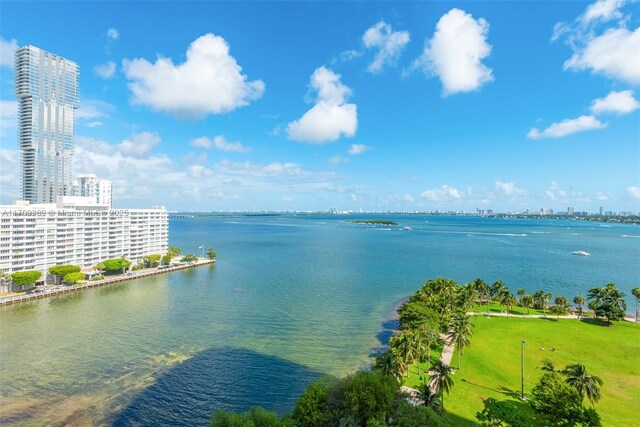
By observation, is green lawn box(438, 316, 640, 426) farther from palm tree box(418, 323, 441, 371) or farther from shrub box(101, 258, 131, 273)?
shrub box(101, 258, 131, 273)

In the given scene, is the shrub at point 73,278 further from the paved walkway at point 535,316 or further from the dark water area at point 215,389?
the paved walkway at point 535,316

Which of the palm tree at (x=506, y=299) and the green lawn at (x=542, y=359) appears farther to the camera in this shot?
the palm tree at (x=506, y=299)

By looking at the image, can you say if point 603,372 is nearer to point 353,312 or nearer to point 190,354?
point 353,312

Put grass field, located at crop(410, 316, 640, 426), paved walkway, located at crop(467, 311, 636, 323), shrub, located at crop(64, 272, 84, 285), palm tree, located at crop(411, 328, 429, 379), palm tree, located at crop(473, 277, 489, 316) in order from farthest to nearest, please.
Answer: shrub, located at crop(64, 272, 84, 285)
palm tree, located at crop(473, 277, 489, 316)
paved walkway, located at crop(467, 311, 636, 323)
palm tree, located at crop(411, 328, 429, 379)
grass field, located at crop(410, 316, 640, 426)

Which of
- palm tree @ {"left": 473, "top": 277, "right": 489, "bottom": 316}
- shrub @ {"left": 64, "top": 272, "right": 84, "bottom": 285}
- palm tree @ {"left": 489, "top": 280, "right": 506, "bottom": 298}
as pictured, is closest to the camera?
palm tree @ {"left": 489, "top": 280, "right": 506, "bottom": 298}

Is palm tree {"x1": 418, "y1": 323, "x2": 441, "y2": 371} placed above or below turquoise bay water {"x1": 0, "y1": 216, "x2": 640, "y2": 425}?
above

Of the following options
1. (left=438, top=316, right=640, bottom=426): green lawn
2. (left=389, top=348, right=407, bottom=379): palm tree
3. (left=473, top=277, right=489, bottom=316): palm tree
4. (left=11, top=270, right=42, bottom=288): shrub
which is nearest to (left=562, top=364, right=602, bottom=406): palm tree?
(left=438, top=316, right=640, bottom=426): green lawn

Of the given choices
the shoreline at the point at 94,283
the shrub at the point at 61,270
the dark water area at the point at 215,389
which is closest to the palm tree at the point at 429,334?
the dark water area at the point at 215,389
